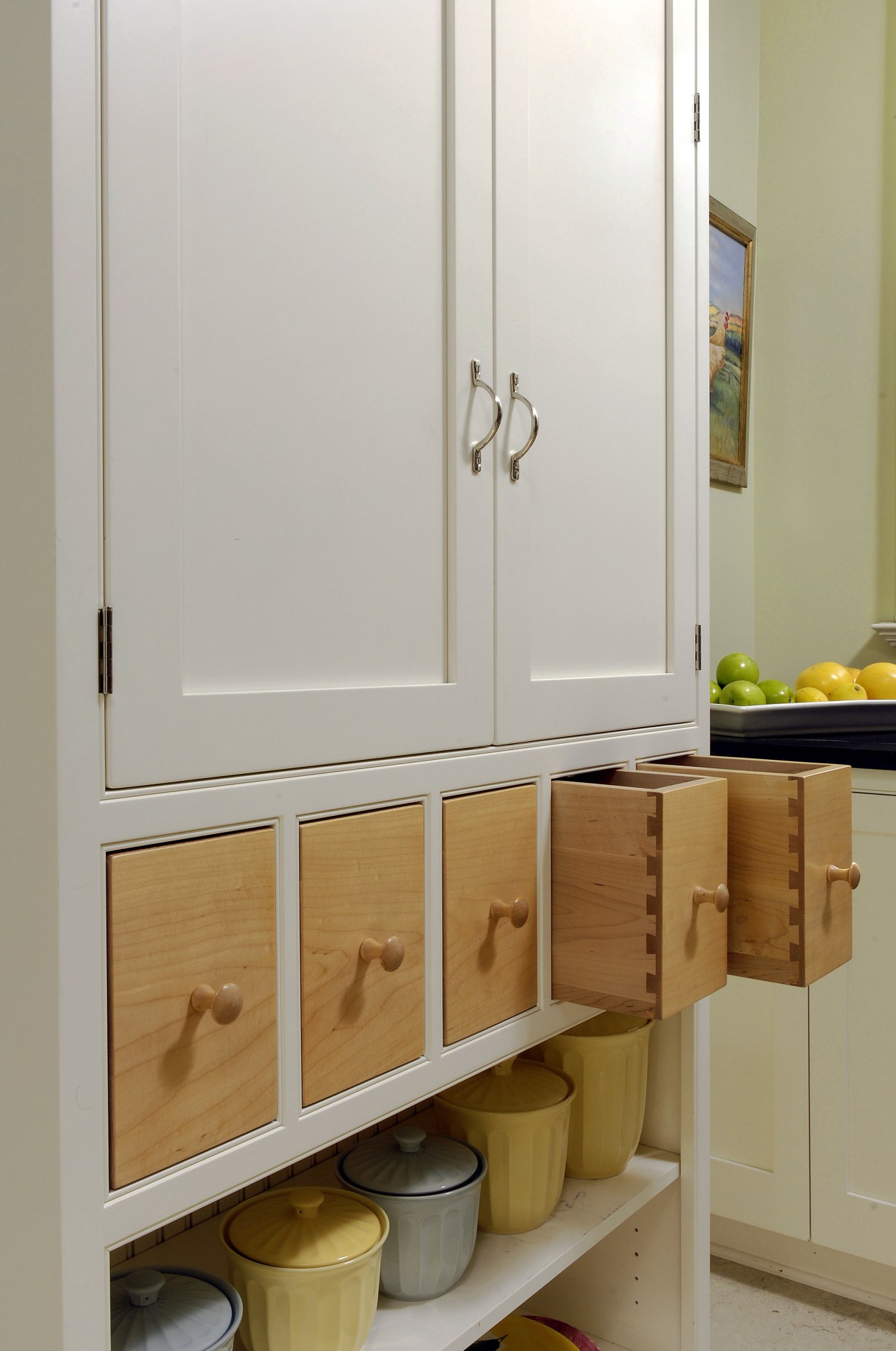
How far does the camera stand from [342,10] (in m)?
0.80

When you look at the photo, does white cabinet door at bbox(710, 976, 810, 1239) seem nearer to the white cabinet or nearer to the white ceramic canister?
the white cabinet

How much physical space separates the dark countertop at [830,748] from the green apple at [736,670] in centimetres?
15

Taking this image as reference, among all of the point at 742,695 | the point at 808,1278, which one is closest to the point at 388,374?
the point at 742,695

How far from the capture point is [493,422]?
0.94 m

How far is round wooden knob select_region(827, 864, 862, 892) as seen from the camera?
3.61 feet

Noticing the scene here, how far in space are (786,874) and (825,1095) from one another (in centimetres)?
97

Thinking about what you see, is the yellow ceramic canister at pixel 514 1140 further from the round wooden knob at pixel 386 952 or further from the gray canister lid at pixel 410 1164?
the round wooden knob at pixel 386 952

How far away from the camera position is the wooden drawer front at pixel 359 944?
771 mm

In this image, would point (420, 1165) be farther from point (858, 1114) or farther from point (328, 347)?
point (858, 1114)

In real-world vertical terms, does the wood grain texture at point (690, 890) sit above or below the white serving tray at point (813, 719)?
below

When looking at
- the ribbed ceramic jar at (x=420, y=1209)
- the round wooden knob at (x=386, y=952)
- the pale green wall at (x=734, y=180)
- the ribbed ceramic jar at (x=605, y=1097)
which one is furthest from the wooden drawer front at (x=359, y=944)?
the pale green wall at (x=734, y=180)

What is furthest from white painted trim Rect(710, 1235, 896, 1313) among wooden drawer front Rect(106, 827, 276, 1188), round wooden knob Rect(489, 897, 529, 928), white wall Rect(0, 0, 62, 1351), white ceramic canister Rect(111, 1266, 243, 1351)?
white wall Rect(0, 0, 62, 1351)

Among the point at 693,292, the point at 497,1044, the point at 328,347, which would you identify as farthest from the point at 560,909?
the point at 693,292

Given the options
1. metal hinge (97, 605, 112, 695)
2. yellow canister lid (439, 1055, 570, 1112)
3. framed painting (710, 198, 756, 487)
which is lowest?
yellow canister lid (439, 1055, 570, 1112)
